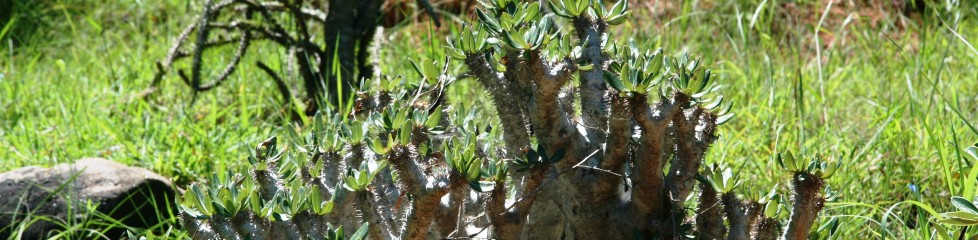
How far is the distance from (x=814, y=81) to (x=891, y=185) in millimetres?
1061

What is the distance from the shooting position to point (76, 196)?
2.97 metres

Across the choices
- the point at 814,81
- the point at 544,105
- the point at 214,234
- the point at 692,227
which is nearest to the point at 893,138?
the point at 814,81

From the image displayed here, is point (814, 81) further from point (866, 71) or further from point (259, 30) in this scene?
point (259, 30)

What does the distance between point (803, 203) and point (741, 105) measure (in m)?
2.06

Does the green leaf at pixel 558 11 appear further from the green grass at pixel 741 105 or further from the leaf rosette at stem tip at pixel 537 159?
the green grass at pixel 741 105

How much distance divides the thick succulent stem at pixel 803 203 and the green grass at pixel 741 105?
373mm

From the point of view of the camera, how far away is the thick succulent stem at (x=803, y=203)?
5.77 feet

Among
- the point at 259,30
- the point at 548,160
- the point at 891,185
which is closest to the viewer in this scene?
the point at 548,160

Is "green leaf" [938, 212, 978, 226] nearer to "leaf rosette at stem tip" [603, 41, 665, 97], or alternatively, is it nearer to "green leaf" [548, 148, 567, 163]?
"leaf rosette at stem tip" [603, 41, 665, 97]

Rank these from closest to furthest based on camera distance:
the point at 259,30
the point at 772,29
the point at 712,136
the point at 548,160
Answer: the point at 548,160 < the point at 712,136 < the point at 259,30 < the point at 772,29

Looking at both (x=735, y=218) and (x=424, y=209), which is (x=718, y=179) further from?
(x=424, y=209)

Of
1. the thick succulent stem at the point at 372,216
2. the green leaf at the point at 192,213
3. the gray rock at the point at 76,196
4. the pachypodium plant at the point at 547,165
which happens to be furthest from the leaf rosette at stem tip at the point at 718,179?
the gray rock at the point at 76,196

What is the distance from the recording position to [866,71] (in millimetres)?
4250

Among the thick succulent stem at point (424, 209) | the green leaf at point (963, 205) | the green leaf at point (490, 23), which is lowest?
the thick succulent stem at point (424, 209)
